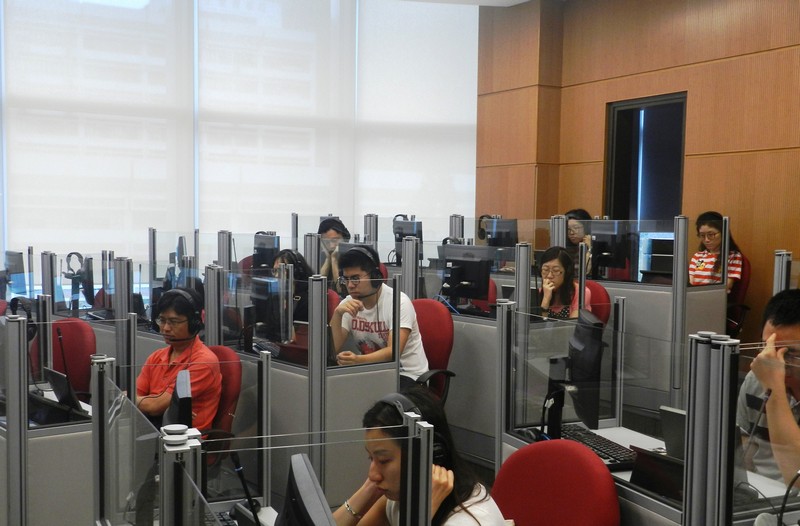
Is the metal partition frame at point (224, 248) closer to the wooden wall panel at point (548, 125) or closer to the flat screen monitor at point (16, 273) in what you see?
the flat screen monitor at point (16, 273)

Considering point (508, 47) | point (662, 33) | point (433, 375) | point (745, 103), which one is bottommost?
point (433, 375)

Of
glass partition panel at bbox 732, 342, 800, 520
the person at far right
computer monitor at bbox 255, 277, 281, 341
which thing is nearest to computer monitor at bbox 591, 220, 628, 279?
the person at far right

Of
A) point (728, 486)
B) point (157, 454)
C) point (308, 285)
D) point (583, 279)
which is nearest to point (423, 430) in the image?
point (157, 454)

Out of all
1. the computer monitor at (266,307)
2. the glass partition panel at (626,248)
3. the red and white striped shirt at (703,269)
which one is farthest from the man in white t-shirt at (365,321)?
the red and white striped shirt at (703,269)

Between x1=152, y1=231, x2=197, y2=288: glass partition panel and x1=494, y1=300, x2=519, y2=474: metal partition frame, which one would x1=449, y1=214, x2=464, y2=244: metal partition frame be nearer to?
x1=152, y1=231, x2=197, y2=288: glass partition panel

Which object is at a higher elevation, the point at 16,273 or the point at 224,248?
the point at 224,248

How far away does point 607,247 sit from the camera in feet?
17.6

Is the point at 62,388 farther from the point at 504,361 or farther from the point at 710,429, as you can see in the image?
the point at 710,429

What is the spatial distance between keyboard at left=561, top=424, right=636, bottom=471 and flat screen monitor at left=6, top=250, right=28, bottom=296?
3.88 m

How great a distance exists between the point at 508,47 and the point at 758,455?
8.02 metres

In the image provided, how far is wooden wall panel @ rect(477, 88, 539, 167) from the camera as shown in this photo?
8961 mm

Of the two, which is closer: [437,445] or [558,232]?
[437,445]

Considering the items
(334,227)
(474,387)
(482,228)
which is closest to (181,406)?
(474,387)

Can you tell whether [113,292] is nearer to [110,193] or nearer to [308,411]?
[308,411]
